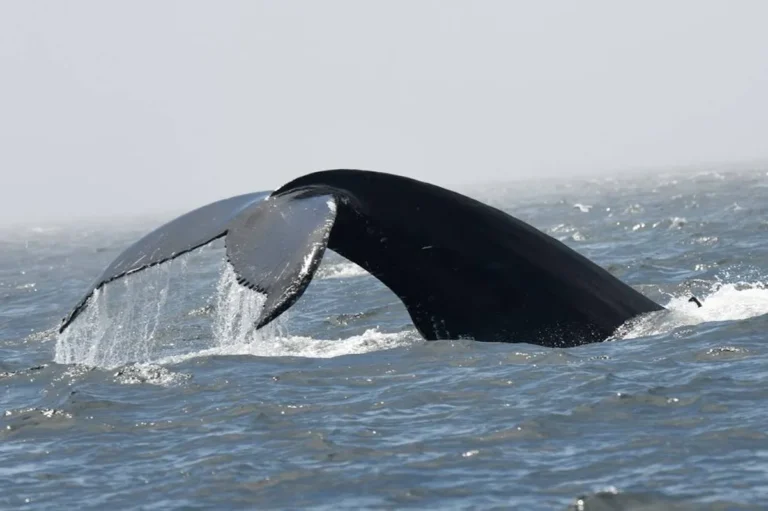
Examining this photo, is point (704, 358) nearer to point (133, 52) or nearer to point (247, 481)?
point (247, 481)

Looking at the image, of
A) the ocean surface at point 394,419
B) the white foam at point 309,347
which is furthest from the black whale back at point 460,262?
the white foam at point 309,347

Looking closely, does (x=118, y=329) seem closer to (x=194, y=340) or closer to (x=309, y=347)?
(x=194, y=340)

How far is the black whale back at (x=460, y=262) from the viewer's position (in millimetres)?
7395

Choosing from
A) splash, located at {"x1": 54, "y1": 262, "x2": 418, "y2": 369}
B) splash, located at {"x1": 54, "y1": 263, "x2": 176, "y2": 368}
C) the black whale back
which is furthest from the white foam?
the black whale back

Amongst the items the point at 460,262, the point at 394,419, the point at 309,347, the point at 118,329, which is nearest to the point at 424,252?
the point at 460,262

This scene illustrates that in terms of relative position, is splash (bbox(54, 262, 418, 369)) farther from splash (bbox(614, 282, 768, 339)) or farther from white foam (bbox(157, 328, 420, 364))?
splash (bbox(614, 282, 768, 339))

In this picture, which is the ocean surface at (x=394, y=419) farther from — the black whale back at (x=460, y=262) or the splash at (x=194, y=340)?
the black whale back at (x=460, y=262)

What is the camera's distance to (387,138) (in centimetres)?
18725

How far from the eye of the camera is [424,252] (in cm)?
755

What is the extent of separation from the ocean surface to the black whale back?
0.62 ft

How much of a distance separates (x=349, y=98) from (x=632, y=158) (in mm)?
43818

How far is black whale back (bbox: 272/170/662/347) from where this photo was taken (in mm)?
7395

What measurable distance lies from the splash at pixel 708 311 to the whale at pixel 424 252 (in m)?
0.30

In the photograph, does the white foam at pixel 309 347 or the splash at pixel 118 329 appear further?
the splash at pixel 118 329
